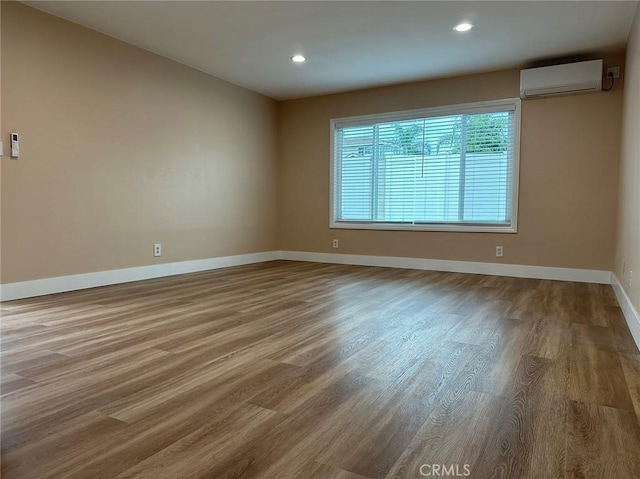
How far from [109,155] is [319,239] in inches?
125

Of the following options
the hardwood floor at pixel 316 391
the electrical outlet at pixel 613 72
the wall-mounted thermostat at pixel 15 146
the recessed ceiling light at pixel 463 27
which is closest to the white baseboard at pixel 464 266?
the hardwood floor at pixel 316 391

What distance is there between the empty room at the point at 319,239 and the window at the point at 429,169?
0.03 meters

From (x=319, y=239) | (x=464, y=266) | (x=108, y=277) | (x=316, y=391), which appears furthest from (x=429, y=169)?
(x=316, y=391)

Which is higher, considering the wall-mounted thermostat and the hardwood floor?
the wall-mounted thermostat

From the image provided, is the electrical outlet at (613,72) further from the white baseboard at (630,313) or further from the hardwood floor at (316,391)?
the hardwood floor at (316,391)

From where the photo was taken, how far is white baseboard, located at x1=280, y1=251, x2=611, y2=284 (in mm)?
4645

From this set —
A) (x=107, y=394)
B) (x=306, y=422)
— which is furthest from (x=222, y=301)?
(x=306, y=422)

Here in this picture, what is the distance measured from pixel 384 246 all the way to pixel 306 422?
4547 millimetres

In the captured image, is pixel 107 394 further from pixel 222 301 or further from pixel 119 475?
pixel 222 301

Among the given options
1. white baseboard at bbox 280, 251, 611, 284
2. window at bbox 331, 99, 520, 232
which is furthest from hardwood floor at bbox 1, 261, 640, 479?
window at bbox 331, 99, 520, 232

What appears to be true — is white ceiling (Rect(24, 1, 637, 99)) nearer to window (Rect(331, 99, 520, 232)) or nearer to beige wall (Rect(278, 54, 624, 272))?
beige wall (Rect(278, 54, 624, 272))

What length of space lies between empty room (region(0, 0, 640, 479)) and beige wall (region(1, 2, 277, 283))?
2 centimetres

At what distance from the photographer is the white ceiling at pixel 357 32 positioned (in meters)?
3.45

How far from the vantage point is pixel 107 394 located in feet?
5.49
